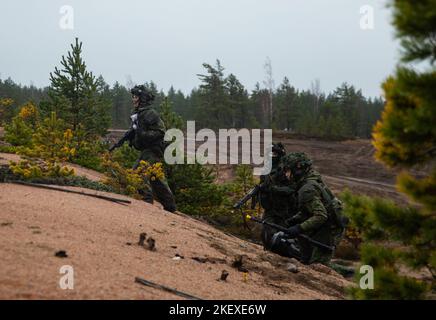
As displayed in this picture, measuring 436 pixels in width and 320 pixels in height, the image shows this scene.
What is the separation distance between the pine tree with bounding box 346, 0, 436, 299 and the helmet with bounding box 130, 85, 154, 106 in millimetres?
6445

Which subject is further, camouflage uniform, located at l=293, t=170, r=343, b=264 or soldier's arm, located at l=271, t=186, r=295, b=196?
soldier's arm, located at l=271, t=186, r=295, b=196

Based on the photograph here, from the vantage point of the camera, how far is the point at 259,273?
517cm

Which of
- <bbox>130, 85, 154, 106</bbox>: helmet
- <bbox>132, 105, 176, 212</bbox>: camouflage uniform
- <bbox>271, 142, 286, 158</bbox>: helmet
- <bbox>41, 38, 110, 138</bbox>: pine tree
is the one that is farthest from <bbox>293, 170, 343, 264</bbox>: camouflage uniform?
<bbox>41, 38, 110, 138</bbox>: pine tree

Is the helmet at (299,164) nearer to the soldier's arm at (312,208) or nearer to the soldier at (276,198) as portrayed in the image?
the soldier's arm at (312,208)

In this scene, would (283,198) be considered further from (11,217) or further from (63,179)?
(11,217)

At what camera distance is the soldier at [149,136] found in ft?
28.7

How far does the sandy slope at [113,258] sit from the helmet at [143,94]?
9.31 ft

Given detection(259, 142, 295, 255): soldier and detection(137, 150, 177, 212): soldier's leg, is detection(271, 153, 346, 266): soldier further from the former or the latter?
detection(137, 150, 177, 212): soldier's leg

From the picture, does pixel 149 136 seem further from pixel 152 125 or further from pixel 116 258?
pixel 116 258

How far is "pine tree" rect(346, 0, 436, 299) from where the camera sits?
8.80 feet

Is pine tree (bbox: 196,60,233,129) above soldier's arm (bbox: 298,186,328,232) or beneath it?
above

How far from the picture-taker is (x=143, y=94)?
9.00 metres

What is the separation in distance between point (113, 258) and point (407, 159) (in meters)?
2.70

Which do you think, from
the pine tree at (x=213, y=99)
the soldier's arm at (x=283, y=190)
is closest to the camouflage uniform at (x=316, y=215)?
the soldier's arm at (x=283, y=190)
